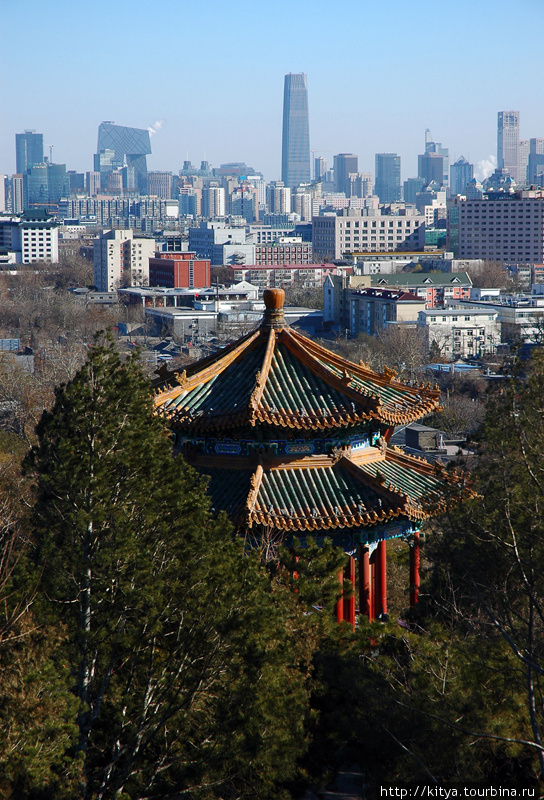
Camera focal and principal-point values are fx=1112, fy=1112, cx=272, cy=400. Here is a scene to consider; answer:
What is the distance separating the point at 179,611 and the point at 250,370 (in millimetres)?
5017

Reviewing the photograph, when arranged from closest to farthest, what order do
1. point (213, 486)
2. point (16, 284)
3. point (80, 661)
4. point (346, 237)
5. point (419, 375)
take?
point (80, 661) → point (213, 486) → point (419, 375) → point (16, 284) → point (346, 237)

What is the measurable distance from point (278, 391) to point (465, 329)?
236 ft

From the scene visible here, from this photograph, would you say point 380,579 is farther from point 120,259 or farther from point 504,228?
point 504,228

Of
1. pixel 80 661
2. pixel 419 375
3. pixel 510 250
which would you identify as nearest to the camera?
pixel 80 661

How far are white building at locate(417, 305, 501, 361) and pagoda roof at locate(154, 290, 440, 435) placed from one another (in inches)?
2678

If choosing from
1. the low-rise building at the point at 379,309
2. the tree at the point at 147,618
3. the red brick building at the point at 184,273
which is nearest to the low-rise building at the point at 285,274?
the red brick building at the point at 184,273

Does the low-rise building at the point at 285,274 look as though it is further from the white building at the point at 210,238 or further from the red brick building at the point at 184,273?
the white building at the point at 210,238

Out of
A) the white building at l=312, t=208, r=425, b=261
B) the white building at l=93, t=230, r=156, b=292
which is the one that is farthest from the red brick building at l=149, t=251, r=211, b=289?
the white building at l=312, t=208, r=425, b=261

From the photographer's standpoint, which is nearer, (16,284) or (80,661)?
(80,661)

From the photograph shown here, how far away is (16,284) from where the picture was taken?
427ft

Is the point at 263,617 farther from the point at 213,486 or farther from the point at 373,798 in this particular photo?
the point at 213,486

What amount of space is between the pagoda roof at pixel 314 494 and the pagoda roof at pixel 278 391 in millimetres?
574

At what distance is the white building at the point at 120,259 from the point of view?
474 ft

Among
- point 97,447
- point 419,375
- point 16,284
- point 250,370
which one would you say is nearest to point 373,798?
point 97,447
